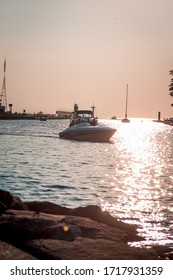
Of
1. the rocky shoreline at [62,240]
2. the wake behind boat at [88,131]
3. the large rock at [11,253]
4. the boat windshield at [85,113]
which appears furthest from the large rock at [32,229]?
the boat windshield at [85,113]

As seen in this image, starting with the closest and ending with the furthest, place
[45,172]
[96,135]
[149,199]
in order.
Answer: [149,199]
[45,172]
[96,135]

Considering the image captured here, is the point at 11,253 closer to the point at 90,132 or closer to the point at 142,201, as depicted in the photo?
the point at 142,201

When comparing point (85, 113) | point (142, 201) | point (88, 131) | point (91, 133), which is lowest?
point (142, 201)

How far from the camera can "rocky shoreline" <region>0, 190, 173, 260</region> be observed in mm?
9305

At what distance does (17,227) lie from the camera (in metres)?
10.5

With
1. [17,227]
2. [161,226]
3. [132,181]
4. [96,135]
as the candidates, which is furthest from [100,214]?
[96,135]

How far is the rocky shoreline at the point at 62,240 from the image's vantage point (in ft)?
30.5

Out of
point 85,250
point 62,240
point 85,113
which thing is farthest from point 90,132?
point 85,250

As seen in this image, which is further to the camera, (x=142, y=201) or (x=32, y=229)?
(x=142, y=201)

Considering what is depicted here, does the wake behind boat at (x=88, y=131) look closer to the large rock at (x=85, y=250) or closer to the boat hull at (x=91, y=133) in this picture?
the boat hull at (x=91, y=133)

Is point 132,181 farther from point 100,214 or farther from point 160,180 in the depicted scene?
point 100,214

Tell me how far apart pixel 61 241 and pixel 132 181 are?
1947 centimetres

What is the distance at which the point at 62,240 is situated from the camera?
396 inches
